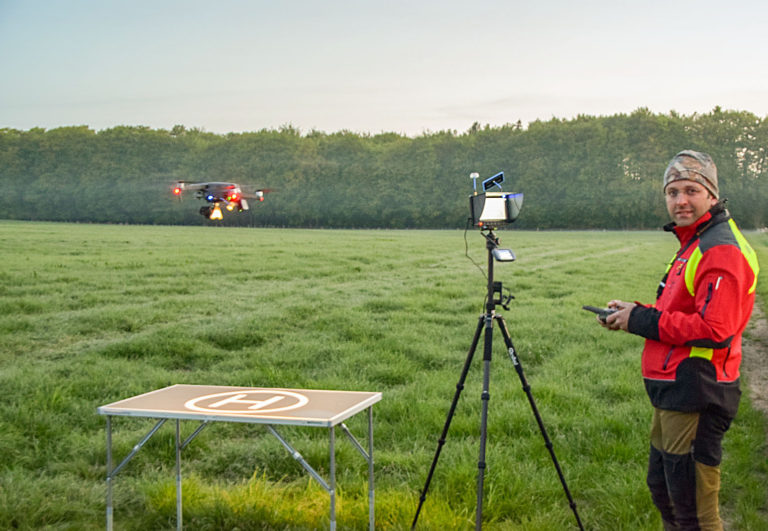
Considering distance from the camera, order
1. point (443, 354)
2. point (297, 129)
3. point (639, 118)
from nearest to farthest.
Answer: point (443, 354)
point (297, 129)
point (639, 118)

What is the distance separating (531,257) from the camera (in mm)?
31391

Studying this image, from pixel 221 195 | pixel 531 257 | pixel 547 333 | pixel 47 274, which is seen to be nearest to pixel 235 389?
pixel 547 333

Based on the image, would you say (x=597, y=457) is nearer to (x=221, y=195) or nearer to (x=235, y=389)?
(x=235, y=389)

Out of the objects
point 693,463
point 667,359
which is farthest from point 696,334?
point 693,463

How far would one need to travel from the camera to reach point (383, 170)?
349 feet

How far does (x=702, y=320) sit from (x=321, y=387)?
17.8ft

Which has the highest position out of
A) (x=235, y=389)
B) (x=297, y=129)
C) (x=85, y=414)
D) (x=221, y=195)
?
(x=297, y=129)

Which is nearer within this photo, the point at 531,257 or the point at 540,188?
the point at 531,257

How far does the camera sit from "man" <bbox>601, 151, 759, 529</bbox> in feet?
10.2

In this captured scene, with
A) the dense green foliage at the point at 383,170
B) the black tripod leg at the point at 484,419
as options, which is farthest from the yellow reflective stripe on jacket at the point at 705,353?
the dense green foliage at the point at 383,170

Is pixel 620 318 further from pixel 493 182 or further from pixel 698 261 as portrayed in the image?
pixel 493 182

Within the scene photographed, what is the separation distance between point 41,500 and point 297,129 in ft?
323

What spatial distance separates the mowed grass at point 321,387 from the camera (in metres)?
4.77

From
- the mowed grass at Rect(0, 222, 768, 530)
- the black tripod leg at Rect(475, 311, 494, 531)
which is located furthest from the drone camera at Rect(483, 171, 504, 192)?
the mowed grass at Rect(0, 222, 768, 530)
